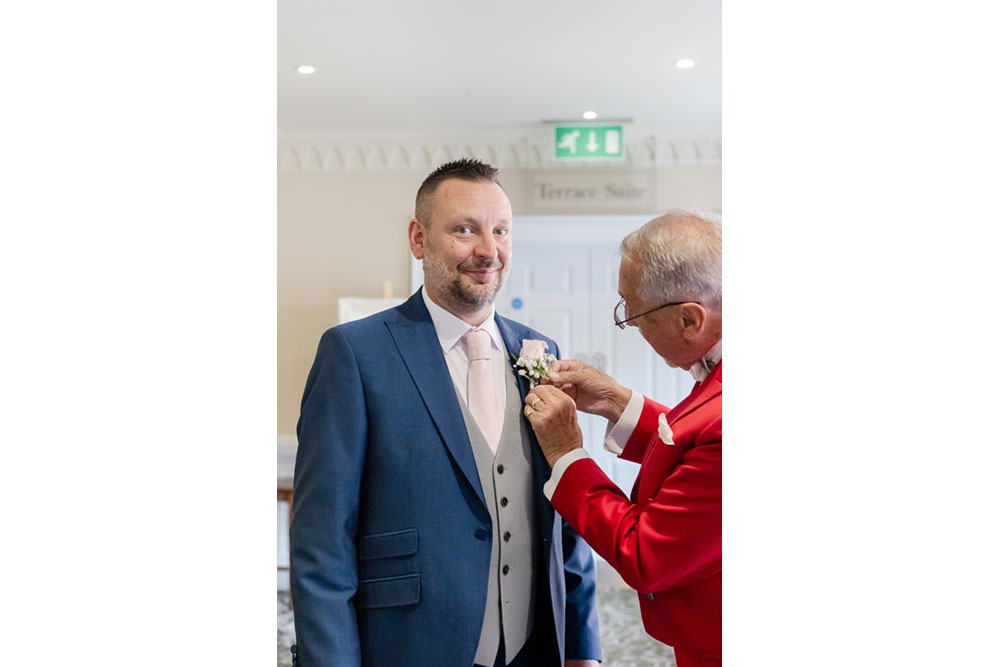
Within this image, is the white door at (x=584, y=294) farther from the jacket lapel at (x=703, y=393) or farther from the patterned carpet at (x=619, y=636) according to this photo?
the jacket lapel at (x=703, y=393)

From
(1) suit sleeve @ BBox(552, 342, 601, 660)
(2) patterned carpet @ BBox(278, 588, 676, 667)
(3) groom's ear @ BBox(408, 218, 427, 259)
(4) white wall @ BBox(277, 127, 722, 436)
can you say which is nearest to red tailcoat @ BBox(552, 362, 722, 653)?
(1) suit sleeve @ BBox(552, 342, 601, 660)

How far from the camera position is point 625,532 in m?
1.19

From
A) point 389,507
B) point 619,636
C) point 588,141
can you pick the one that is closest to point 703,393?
point 389,507

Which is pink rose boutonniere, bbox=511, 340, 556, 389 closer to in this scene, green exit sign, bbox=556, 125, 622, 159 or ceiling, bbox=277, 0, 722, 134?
ceiling, bbox=277, 0, 722, 134

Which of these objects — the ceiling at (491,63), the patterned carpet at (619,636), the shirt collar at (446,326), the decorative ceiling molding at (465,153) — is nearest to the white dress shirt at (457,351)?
the shirt collar at (446,326)

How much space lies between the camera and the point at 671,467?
4.03 feet

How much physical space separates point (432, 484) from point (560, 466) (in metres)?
0.21

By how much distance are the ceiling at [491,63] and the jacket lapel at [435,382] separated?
6.64 ft

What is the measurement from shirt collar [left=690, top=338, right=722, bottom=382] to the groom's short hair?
47 centimetres

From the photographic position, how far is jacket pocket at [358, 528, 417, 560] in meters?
1.23
